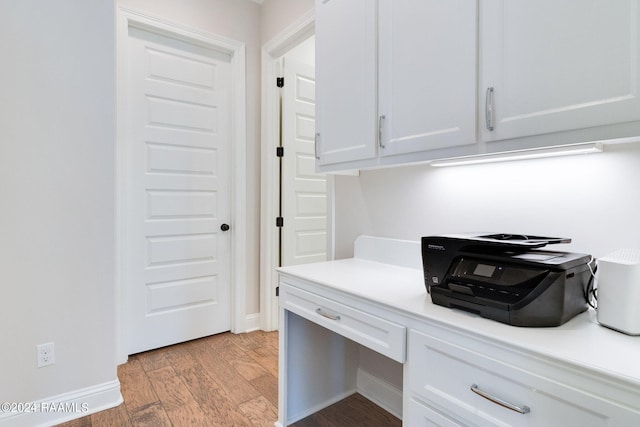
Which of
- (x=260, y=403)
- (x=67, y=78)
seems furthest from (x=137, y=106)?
(x=260, y=403)

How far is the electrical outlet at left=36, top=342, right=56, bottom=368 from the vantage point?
171 cm

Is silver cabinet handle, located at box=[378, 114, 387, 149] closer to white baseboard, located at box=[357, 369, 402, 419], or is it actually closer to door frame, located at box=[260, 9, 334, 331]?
white baseboard, located at box=[357, 369, 402, 419]

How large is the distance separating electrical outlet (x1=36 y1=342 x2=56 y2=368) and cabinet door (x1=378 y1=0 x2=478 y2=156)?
1950 mm

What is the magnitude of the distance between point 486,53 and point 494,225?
68 centimetres

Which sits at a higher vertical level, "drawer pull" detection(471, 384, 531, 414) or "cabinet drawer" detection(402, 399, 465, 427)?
"drawer pull" detection(471, 384, 531, 414)

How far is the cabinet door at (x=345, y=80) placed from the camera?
153cm

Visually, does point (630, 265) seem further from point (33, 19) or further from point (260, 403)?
point (33, 19)

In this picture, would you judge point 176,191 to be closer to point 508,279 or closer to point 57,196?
point 57,196

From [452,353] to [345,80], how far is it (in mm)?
1287

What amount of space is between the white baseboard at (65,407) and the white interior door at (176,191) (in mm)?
641

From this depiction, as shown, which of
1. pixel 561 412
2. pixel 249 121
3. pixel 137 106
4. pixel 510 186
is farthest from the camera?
pixel 249 121

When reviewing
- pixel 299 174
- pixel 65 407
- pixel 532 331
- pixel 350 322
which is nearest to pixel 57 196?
pixel 65 407

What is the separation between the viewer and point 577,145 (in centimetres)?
99

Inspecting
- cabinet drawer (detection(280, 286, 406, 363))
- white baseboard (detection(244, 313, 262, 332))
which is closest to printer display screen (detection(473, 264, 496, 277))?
cabinet drawer (detection(280, 286, 406, 363))
